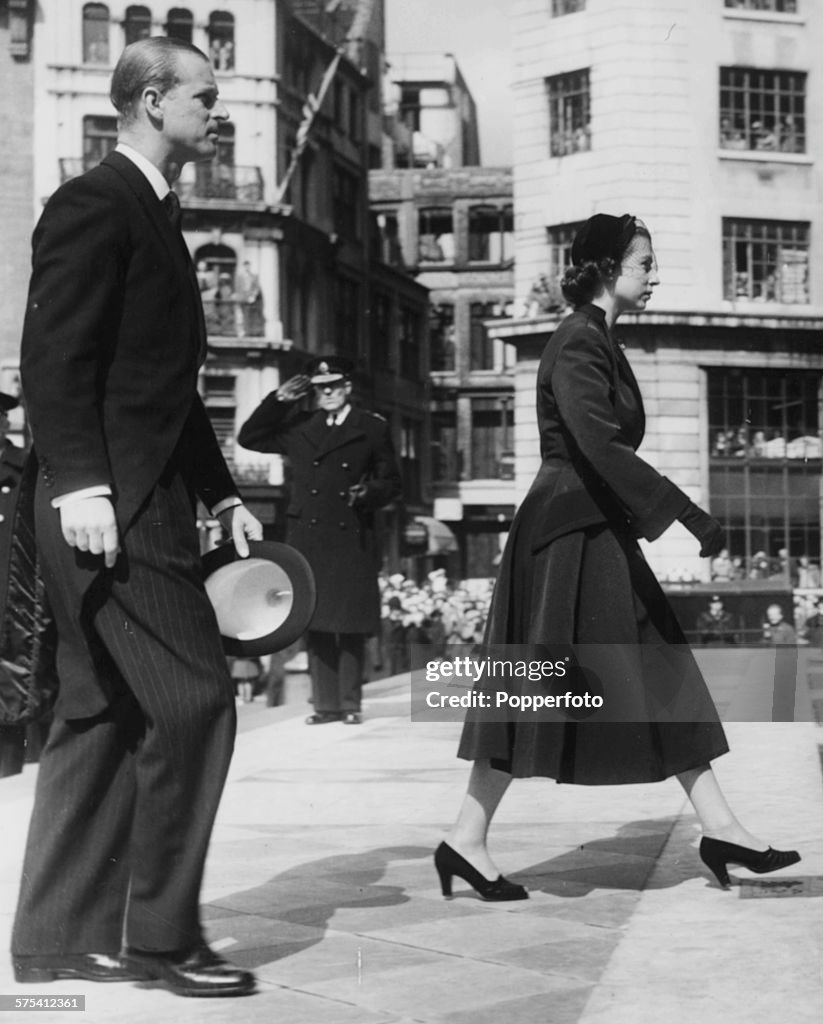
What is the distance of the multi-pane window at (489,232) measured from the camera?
4875 centimetres

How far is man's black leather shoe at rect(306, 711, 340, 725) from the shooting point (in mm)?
9727

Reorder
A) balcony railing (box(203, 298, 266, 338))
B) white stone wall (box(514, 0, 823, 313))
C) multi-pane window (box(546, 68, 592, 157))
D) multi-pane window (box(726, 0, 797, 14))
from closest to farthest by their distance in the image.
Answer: multi-pane window (box(726, 0, 797, 14)), white stone wall (box(514, 0, 823, 313)), multi-pane window (box(546, 68, 592, 157)), balcony railing (box(203, 298, 266, 338))

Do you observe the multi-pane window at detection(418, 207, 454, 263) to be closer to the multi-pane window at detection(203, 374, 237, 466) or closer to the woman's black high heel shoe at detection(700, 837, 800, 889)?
the multi-pane window at detection(203, 374, 237, 466)

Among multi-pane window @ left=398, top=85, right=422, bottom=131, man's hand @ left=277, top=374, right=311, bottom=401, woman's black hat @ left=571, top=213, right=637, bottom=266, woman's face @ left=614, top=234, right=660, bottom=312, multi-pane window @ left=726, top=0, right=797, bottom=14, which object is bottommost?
man's hand @ left=277, top=374, right=311, bottom=401

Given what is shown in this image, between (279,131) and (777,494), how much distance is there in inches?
926

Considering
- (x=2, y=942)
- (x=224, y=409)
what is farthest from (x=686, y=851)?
(x=224, y=409)

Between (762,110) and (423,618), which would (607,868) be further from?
(762,110)

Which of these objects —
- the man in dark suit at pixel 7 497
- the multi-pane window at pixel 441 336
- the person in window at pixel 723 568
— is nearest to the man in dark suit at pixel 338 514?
the man in dark suit at pixel 7 497

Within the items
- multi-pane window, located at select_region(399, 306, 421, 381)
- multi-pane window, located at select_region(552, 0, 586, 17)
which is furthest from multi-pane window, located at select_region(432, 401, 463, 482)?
multi-pane window, located at select_region(552, 0, 586, 17)

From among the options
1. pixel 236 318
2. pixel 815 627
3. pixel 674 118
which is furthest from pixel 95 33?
pixel 815 627

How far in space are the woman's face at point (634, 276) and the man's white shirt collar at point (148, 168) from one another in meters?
1.54

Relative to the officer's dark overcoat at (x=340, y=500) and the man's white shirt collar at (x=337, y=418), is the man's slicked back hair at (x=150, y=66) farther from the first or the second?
the man's white shirt collar at (x=337, y=418)

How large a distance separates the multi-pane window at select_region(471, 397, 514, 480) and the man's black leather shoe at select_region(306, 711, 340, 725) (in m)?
41.1

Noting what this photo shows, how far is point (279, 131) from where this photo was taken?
4181cm
